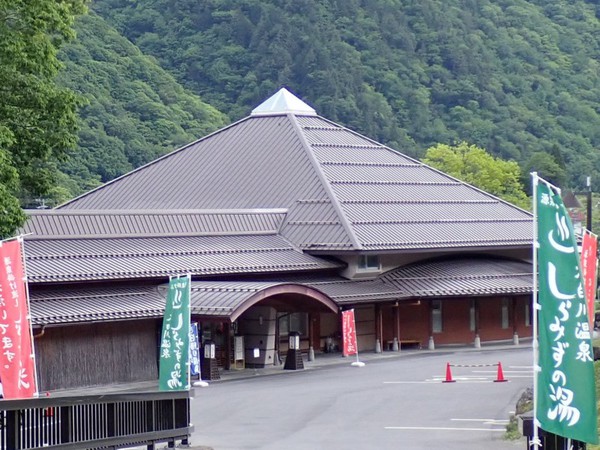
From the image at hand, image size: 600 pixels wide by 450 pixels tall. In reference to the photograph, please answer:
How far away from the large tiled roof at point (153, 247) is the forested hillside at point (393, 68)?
Result: 2142 inches

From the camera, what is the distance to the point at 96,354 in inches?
1122

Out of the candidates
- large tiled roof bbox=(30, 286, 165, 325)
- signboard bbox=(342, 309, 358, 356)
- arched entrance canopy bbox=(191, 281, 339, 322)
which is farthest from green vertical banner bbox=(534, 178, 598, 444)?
signboard bbox=(342, 309, 358, 356)

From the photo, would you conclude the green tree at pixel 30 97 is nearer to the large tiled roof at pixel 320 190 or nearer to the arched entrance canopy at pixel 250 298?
the arched entrance canopy at pixel 250 298

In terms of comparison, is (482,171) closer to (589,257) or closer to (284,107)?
(284,107)

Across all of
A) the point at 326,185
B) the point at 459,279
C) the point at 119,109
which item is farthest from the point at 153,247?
the point at 119,109

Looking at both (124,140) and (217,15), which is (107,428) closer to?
(124,140)

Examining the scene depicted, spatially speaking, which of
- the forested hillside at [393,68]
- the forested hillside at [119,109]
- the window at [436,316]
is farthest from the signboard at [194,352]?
the forested hillside at [393,68]

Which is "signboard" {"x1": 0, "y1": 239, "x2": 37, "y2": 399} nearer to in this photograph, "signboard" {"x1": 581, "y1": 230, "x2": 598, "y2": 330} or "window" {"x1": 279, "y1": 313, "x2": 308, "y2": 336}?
"signboard" {"x1": 581, "y1": 230, "x2": 598, "y2": 330}

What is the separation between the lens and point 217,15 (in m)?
99.4

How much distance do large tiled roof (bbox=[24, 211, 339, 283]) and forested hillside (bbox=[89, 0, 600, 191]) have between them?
5441cm

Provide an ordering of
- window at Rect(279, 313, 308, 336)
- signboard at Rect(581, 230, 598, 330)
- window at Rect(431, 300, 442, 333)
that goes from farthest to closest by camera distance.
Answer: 1. window at Rect(431, 300, 442, 333)
2. window at Rect(279, 313, 308, 336)
3. signboard at Rect(581, 230, 598, 330)

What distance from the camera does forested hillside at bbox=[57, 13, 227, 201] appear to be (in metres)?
71.3

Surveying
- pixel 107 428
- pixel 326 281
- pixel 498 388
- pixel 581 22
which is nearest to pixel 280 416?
pixel 498 388

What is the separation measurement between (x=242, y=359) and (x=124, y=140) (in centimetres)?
4496
